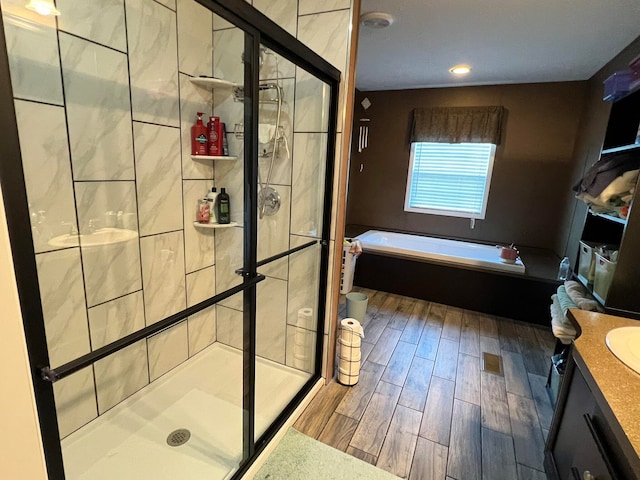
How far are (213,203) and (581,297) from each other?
7.34 ft

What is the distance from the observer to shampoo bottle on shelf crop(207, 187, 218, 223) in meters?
2.14

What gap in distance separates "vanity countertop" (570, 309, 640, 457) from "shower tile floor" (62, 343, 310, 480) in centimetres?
144

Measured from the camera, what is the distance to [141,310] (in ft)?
6.19

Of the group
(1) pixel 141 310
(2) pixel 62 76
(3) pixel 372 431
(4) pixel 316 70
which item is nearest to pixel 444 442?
(3) pixel 372 431

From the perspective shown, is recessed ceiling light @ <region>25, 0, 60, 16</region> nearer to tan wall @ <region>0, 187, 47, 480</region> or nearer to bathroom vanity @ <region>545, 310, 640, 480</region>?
tan wall @ <region>0, 187, 47, 480</region>

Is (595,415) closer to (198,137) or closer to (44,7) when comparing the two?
(198,137)

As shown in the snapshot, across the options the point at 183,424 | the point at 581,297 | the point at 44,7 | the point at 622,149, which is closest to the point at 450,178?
the point at 622,149

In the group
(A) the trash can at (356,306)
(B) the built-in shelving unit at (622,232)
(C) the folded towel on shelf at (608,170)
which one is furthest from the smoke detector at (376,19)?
(A) the trash can at (356,306)

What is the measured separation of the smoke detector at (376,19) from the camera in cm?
219

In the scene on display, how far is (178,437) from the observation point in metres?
1.67

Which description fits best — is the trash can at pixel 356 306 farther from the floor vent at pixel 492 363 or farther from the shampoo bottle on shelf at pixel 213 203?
the shampoo bottle on shelf at pixel 213 203

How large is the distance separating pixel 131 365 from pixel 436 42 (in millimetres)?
3185

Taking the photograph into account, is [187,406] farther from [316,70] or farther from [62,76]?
[316,70]

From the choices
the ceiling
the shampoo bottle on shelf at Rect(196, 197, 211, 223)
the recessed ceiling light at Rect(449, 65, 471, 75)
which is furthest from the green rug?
the recessed ceiling light at Rect(449, 65, 471, 75)
